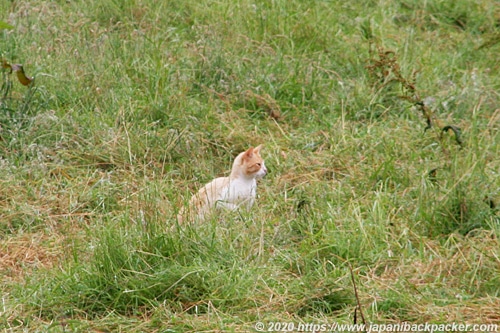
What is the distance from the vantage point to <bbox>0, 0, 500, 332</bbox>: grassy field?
14.5ft

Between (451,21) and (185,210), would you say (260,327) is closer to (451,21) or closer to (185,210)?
(185,210)

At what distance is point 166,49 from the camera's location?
771cm

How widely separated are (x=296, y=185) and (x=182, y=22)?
2.92 m

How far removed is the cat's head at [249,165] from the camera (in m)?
6.00

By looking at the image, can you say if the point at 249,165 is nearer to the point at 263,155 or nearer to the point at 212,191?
the point at 212,191

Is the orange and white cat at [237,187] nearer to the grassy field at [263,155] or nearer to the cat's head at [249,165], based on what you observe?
the cat's head at [249,165]

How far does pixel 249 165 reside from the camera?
19.7ft

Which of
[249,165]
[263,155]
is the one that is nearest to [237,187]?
[249,165]

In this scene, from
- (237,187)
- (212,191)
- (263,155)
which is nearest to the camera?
(212,191)

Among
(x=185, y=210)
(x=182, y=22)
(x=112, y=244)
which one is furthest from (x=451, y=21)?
(x=112, y=244)

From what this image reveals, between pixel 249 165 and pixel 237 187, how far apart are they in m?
0.19

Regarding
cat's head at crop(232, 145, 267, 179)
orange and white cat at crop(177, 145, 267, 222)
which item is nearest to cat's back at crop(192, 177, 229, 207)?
orange and white cat at crop(177, 145, 267, 222)

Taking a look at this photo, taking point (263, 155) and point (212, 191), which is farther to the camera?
point (263, 155)

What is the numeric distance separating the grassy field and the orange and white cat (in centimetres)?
14
